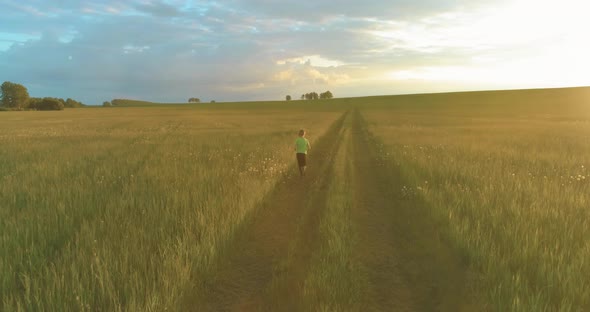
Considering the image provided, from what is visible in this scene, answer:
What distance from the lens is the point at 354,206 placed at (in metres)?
7.15

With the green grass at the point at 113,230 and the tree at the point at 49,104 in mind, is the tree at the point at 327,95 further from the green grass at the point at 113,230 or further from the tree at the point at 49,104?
the green grass at the point at 113,230

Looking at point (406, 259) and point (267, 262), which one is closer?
point (267, 262)

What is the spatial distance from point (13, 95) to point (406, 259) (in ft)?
493

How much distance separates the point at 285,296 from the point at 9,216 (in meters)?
5.45

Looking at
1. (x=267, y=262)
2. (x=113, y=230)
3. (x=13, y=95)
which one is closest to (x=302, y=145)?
(x=267, y=262)

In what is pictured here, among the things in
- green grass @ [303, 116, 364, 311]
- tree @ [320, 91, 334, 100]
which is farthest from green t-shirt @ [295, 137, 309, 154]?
tree @ [320, 91, 334, 100]

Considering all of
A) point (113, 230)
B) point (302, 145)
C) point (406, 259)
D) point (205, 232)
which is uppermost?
point (302, 145)

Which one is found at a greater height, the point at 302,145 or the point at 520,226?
the point at 302,145

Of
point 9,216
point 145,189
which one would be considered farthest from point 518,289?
point 9,216

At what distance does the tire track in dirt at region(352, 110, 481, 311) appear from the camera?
373 cm

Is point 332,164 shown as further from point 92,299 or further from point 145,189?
point 92,299

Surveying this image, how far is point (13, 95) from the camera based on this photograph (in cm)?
10369

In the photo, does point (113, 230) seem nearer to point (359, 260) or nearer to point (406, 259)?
point (359, 260)

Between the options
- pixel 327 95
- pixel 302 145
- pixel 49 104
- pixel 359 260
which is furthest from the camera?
pixel 327 95
